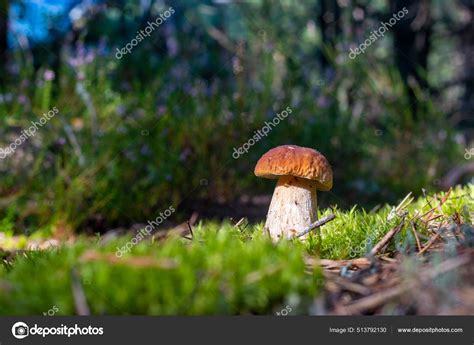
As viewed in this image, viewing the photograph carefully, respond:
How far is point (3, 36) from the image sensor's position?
168 inches

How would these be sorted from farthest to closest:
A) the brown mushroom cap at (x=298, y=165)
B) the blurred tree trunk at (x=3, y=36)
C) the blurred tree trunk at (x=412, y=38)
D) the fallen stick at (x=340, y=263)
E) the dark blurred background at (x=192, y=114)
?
the blurred tree trunk at (x=412, y=38) → the blurred tree trunk at (x=3, y=36) → the dark blurred background at (x=192, y=114) → the brown mushroom cap at (x=298, y=165) → the fallen stick at (x=340, y=263)

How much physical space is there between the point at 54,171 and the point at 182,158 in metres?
0.94

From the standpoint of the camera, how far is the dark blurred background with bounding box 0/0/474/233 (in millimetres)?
3176

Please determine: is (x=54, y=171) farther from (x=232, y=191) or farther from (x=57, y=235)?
(x=232, y=191)

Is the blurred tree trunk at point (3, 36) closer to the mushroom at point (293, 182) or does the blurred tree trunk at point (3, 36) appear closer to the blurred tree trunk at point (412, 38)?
the mushroom at point (293, 182)

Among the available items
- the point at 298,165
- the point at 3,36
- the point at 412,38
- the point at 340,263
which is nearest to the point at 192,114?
the point at 3,36

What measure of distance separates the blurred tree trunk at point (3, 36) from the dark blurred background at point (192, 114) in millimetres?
13

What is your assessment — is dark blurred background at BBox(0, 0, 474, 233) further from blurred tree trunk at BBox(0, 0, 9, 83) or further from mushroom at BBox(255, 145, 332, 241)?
mushroom at BBox(255, 145, 332, 241)

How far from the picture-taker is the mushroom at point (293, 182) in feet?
5.62

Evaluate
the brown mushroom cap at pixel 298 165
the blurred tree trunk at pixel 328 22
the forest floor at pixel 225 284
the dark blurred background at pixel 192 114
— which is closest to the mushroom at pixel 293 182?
the brown mushroom cap at pixel 298 165

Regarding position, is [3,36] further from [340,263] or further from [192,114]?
[340,263]

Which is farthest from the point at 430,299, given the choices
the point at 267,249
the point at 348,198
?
the point at 348,198

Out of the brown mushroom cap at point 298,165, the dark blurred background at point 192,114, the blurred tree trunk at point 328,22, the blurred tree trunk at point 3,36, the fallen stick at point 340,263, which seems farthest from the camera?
the blurred tree trunk at point 328,22

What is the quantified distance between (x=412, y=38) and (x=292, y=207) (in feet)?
15.8
